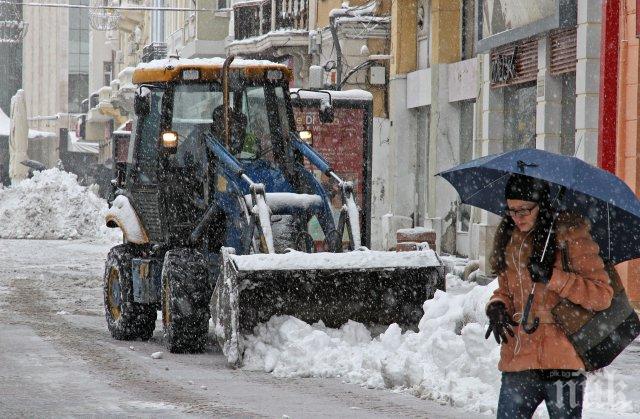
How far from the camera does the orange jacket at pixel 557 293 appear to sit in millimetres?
5441

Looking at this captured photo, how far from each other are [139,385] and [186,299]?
1.69 metres

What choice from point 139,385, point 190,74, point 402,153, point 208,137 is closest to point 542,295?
point 139,385

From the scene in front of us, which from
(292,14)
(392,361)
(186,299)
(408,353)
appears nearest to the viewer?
(392,361)

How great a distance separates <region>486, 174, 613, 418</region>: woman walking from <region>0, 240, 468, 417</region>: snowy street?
2965 mm

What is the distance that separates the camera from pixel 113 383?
32.9ft

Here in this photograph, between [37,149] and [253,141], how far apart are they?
7903 cm

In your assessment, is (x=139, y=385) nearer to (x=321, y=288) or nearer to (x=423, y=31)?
(x=321, y=288)

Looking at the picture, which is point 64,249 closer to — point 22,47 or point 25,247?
point 25,247


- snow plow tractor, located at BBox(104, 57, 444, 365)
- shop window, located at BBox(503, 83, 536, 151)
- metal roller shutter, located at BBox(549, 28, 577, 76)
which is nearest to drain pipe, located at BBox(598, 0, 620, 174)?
metal roller shutter, located at BBox(549, 28, 577, 76)

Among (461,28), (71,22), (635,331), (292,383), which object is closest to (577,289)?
(635,331)

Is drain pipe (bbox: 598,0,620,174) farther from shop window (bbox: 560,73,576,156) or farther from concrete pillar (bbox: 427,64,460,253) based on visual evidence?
concrete pillar (bbox: 427,64,460,253)

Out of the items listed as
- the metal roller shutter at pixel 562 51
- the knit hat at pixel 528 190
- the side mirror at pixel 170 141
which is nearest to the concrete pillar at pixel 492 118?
the metal roller shutter at pixel 562 51

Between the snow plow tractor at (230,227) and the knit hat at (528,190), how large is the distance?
206 inches

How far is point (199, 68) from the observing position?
12.6 metres
